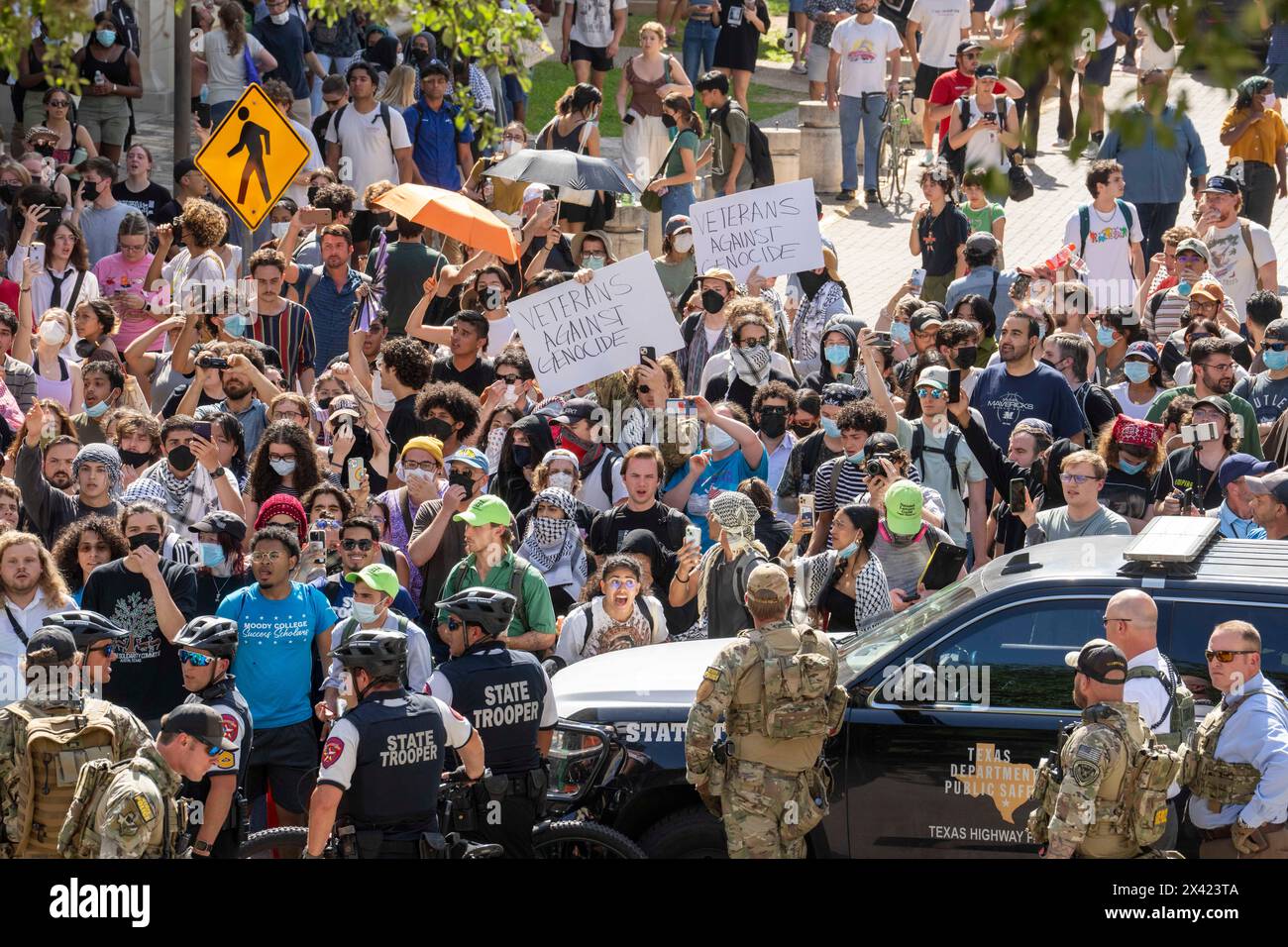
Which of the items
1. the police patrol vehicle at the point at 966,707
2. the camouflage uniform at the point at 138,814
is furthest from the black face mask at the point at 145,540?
the camouflage uniform at the point at 138,814

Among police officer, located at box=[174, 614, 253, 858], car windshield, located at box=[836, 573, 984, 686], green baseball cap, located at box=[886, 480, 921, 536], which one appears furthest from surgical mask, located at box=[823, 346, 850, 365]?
police officer, located at box=[174, 614, 253, 858]

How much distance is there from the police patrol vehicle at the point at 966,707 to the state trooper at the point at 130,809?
1.93 meters

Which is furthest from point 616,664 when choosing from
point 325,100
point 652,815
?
point 325,100

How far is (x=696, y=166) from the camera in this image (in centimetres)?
1745

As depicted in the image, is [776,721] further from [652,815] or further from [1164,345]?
[1164,345]

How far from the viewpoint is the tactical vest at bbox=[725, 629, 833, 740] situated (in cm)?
741

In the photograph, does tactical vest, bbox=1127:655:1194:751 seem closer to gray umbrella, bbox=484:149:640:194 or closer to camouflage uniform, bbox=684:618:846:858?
camouflage uniform, bbox=684:618:846:858

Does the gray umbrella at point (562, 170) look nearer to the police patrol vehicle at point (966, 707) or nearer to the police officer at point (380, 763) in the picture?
the police patrol vehicle at point (966, 707)

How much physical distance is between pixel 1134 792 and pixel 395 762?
267 cm

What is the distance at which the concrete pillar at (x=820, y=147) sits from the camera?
21.4 metres

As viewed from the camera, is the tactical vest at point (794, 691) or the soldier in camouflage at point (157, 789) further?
the tactical vest at point (794, 691)

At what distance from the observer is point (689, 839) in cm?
805

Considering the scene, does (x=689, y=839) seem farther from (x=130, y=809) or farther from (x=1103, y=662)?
(x=130, y=809)
